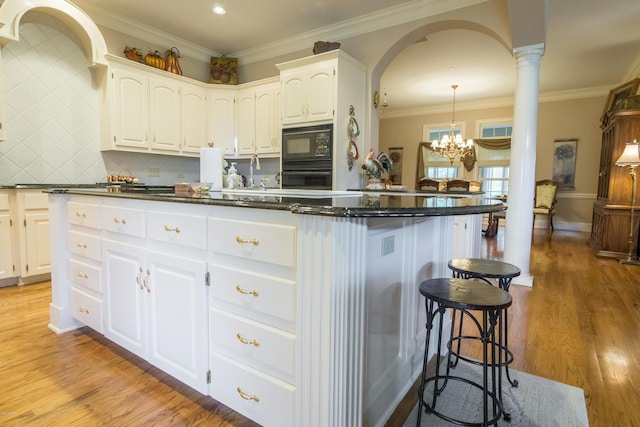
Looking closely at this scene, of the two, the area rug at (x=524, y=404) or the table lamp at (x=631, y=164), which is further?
the table lamp at (x=631, y=164)

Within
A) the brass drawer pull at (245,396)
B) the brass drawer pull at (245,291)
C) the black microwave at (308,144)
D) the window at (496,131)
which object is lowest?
the brass drawer pull at (245,396)

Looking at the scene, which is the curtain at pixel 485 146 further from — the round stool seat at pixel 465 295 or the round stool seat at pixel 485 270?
the round stool seat at pixel 465 295

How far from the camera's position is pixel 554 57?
4.86 metres

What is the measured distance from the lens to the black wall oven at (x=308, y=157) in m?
3.68

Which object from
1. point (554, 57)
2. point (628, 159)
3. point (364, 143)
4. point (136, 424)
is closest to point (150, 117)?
point (364, 143)

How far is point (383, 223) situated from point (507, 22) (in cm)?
295

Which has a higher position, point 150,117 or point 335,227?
point 150,117

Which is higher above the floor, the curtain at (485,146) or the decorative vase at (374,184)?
the curtain at (485,146)

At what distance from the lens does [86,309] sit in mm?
2121

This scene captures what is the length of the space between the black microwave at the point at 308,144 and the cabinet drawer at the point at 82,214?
Answer: 2245 millimetres

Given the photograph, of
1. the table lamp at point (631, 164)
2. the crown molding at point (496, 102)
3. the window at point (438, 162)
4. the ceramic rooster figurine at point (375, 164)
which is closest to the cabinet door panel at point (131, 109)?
the ceramic rooster figurine at point (375, 164)

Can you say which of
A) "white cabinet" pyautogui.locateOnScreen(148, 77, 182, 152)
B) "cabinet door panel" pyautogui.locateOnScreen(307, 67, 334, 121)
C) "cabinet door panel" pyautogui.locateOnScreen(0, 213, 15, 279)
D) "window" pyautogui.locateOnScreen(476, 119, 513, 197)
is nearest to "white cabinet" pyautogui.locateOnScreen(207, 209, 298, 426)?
"cabinet door panel" pyautogui.locateOnScreen(307, 67, 334, 121)

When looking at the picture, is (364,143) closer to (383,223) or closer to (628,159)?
(383,223)

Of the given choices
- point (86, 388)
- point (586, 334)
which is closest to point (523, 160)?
point (586, 334)
